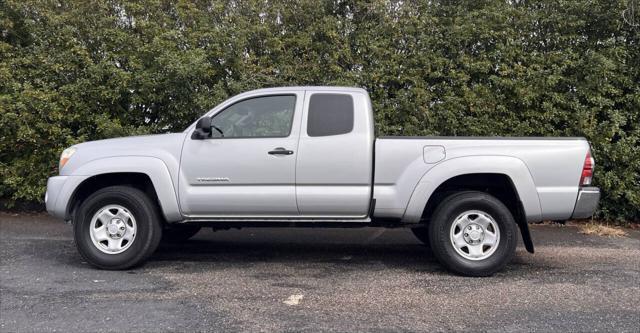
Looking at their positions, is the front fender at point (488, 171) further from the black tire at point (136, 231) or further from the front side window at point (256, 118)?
the black tire at point (136, 231)

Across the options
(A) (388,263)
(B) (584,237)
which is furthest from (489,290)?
(B) (584,237)

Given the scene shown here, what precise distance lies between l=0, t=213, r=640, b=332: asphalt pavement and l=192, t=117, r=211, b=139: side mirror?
1.41 m

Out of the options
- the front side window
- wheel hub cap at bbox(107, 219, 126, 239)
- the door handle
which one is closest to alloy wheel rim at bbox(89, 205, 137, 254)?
wheel hub cap at bbox(107, 219, 126, 239)

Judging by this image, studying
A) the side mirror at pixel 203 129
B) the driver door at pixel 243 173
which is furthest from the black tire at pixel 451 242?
the side mirror at pixel 203 129

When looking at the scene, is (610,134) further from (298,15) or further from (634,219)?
(298,15)

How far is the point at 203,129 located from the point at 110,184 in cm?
126

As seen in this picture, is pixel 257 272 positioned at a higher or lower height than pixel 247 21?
lower

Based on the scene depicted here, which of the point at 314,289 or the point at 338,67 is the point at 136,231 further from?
the point at 338,67

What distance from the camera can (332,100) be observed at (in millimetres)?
6184

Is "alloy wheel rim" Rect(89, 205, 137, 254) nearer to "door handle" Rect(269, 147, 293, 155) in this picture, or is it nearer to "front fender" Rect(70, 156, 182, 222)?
"front fender" Rect(70, 156, 182, 222)

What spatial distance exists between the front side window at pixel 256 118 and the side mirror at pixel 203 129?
4.1 inches

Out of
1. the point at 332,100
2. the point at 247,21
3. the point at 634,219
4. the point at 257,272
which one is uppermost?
the point at 247,21

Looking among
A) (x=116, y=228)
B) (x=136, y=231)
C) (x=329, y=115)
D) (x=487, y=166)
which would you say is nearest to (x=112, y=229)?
(x=116, y=228)

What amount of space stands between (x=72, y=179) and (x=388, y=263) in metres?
3.51
